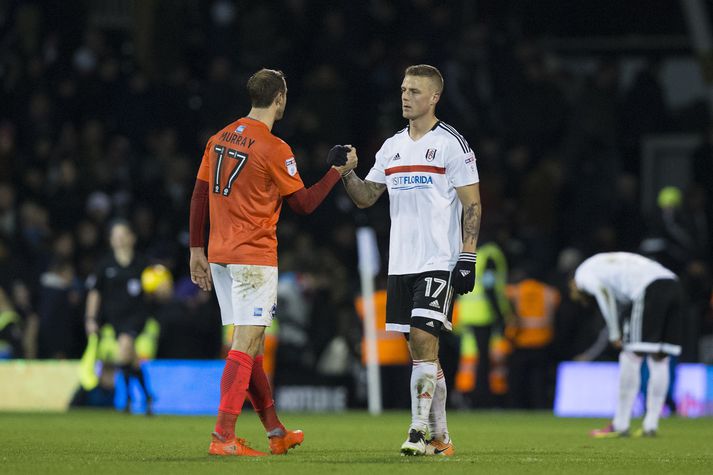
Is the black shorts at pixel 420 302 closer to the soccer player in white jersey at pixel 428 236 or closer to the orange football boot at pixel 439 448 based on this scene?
the soccer player in white jersey at pixel 428 236

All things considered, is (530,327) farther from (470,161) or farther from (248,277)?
(248,277)

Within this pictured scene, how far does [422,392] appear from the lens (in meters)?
10.6

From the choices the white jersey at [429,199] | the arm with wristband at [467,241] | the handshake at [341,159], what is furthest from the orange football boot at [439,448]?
the handshake at [341,159]

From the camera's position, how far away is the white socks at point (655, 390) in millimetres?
14633

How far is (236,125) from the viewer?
10742 mm

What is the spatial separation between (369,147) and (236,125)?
13.3m

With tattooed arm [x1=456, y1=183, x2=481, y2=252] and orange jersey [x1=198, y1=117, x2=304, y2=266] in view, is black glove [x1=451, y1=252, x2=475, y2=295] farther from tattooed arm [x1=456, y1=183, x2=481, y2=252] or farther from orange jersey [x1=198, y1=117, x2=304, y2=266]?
orange jersey [x1=198, y1=117, x2=304, y2=266]

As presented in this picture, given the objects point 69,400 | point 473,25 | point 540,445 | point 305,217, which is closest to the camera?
point 540,445

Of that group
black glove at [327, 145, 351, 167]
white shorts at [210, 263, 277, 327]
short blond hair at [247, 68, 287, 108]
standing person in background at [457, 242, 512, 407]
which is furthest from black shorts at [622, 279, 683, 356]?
standing person in background at [457, 242, 512, 407]

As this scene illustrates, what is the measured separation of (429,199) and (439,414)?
1.48m

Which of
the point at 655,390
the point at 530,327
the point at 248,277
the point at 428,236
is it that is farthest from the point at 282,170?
→ the point at 530,327

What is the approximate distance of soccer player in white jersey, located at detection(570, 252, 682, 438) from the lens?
14.6m

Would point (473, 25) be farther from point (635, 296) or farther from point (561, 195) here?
point (635, 296)

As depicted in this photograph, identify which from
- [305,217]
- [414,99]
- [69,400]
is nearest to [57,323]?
[69,400]
